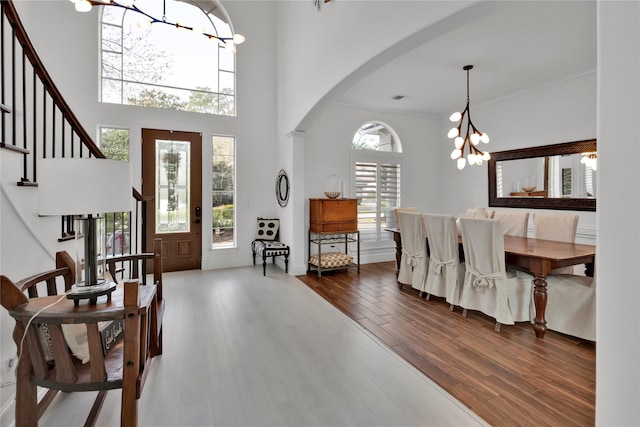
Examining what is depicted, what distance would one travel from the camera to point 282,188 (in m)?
5.47

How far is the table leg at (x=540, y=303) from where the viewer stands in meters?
2.72

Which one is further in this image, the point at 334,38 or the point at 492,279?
the point at 334,38

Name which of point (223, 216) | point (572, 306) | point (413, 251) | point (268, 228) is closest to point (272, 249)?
point (268, 228)

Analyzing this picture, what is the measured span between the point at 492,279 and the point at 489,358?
2.76ft

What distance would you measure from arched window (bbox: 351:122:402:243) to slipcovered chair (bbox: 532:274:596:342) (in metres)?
3.36

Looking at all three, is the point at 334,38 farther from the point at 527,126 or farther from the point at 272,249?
the point at 527,126

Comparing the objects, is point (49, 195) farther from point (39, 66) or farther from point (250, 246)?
point (250, 246)

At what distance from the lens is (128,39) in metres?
5.05

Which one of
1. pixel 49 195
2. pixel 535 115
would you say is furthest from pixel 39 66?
pixel 535 115

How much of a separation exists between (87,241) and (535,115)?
20.2 feet

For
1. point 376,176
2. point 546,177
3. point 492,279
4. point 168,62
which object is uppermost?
point 168,62

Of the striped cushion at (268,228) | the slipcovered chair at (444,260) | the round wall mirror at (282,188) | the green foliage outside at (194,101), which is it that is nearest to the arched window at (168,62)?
the green foliage outside at (194,101)

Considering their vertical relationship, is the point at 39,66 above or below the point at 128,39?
below

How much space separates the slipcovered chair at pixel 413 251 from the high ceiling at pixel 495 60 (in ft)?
6.35
